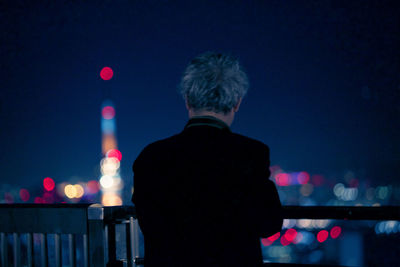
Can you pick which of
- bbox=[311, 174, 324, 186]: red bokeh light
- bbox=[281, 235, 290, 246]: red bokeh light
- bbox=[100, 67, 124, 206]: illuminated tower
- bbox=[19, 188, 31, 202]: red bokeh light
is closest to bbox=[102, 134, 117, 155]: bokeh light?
bbox=[100, 67, 124, 206]: illuminated tower

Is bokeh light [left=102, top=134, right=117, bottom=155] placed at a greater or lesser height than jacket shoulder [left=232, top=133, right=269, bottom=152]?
greater

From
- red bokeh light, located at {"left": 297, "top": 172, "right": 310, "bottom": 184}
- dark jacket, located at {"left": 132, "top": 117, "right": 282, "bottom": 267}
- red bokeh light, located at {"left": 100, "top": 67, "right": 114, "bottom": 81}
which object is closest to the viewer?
dark jacket, located at {"left": 132, "top": 117, "right": 282, "bottom": 267}

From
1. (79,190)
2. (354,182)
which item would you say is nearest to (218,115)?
(79,190)

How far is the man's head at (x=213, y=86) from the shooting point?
130 centimetres

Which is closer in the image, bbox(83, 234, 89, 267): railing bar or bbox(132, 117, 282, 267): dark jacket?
bbox(132, 117, 282, 267): dark jacket

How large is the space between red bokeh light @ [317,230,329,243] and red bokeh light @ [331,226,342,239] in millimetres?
1355

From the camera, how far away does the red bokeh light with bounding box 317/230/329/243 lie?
2876 inches

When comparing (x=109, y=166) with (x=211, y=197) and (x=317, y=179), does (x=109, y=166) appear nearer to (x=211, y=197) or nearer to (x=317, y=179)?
(x=317, y=179)

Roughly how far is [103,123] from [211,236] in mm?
64930

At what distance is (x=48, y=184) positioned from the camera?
204ft

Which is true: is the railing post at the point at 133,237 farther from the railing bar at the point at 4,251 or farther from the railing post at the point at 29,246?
the railing bar at the point at 4,251

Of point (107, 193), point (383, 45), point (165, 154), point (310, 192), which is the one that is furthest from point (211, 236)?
point (310, 192)

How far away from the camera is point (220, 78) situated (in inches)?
52.1

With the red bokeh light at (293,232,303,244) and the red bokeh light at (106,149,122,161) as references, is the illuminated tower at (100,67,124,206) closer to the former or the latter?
the red bokeh light at (106,149,122,161)
